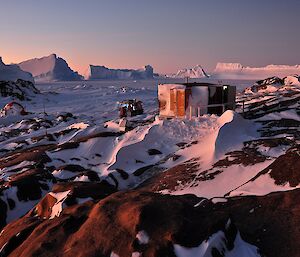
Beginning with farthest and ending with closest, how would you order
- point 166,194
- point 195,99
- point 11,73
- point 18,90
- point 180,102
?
point 11,73, point 18,90, point 180,102, point 195,99, point 166,194

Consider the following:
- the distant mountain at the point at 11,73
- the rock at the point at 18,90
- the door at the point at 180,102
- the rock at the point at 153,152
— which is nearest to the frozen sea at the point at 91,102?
the rock at the point at 18,90

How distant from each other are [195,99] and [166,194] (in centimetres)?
1693

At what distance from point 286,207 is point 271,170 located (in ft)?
8.99

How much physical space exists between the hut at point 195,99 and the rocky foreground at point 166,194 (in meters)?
4.69

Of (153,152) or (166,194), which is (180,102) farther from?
(166,194)

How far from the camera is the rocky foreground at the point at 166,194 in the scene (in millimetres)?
5887

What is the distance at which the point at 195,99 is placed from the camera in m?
24.5

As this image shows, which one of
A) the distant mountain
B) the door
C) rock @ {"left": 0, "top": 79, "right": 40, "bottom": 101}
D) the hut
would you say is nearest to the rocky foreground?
the hut

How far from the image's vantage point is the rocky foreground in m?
5.89

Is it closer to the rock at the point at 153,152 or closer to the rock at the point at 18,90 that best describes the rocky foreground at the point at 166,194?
the rock at the point at 153,152

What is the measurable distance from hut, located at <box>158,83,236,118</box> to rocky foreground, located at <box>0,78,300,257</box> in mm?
4693

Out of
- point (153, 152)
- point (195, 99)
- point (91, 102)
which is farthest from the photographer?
point (91, 102)

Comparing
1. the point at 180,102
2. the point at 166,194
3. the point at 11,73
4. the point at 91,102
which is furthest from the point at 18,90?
the point at 166,194

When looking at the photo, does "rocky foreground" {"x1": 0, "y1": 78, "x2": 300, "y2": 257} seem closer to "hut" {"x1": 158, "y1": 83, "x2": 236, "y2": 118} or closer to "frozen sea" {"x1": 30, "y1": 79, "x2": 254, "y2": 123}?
"hut" {"x1": 158, "y1": 83, "x2": 236, "y2": 118}
